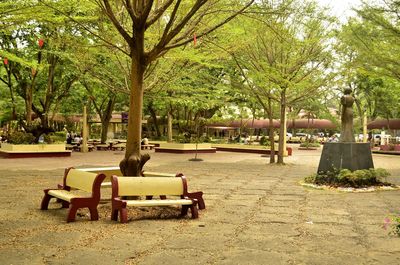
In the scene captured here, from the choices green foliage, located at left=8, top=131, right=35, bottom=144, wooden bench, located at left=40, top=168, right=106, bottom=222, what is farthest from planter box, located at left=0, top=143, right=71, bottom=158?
wooden bench, located at left=40, top=168, right=106, bottom=222

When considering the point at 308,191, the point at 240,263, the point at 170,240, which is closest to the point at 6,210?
the point at 170,240

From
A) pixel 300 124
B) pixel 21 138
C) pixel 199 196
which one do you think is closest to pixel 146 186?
pixel 199 196

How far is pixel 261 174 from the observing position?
1577cm

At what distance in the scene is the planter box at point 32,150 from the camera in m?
21.6

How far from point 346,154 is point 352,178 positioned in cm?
101

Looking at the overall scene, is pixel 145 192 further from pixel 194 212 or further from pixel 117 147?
pixel 117 147

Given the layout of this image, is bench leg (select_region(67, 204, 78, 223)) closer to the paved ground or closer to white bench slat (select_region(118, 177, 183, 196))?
→ the paved ground

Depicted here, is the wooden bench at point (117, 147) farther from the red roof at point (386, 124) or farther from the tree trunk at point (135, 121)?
the red roof at point (386, 124)

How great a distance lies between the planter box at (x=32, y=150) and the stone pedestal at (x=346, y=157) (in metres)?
14.8

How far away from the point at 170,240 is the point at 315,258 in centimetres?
190

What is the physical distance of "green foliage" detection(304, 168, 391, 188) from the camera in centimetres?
1188

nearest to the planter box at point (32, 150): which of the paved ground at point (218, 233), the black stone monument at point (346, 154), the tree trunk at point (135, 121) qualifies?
the paved ground at point (218, 233)

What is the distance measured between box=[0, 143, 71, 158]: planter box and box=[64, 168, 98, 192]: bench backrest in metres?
14.7

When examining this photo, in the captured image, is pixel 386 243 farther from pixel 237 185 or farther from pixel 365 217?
pixel 237 185
